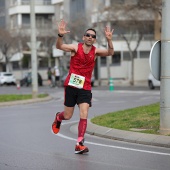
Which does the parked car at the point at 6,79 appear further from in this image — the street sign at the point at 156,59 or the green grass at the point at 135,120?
the street sign at the point at 156,59

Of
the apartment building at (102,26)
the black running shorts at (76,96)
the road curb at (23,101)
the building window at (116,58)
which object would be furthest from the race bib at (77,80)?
the building window at (116,58)

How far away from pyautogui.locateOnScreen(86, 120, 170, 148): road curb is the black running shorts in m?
1.85

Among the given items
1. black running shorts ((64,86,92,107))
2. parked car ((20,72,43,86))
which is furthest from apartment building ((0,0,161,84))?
black running shorts ((64,86,92,107))

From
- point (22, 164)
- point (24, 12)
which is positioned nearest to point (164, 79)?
A: point (22, 164)

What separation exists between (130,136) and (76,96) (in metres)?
2.36

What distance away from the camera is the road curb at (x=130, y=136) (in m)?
11.9

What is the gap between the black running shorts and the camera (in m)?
10.8

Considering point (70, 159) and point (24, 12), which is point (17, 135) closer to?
point (70, 159)

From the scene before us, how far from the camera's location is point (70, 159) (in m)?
10.0

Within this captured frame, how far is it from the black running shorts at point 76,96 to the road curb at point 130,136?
1.85 meters

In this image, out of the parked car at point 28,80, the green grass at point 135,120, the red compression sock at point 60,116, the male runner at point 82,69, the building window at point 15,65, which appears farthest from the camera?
the building window at point 15,65

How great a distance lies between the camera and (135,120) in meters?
15.2

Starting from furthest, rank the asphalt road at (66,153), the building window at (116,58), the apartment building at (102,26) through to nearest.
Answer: the building window at (116,58) → the apartment building at (102,26) → the asphalt road at (66,153)

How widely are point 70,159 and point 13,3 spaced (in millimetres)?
71202
